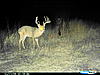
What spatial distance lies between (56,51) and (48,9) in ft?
1.53

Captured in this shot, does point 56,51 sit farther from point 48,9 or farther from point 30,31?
point 48,9

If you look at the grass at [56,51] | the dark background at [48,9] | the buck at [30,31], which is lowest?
the grass at [56,51]

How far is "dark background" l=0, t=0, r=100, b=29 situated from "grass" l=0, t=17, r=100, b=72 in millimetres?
110

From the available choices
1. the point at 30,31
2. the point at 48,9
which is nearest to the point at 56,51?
the point at 30,31

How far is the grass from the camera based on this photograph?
7.89 feet

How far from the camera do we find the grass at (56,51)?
2406 millimetres

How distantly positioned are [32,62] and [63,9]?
0.67 meters

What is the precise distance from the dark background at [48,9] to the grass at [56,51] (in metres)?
0.11

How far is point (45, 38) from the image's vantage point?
2.44 m

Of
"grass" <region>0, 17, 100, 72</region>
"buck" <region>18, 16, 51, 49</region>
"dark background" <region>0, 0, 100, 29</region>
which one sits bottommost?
"grass" <region>0, 17, 100, 72</region>

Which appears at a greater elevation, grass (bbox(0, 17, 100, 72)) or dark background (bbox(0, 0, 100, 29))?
dark background (bbox(0, 0, 100, 29))

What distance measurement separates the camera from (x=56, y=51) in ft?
8.01

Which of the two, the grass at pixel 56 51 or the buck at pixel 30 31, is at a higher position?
the buck at pixel 30 31

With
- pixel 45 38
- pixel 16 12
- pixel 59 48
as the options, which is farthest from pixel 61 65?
pixel 16 12
